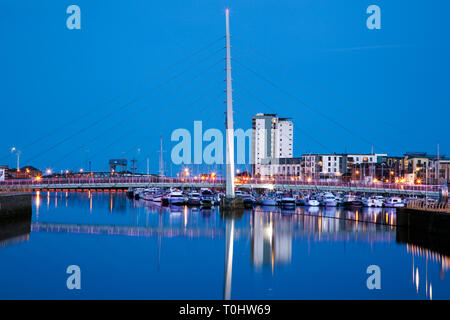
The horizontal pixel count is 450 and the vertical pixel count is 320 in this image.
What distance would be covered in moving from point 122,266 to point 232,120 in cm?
3223

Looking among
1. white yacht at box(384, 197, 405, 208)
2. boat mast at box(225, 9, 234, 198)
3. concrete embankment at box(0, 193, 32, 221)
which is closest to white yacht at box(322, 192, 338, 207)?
white yacht at box(384, 197, 405, 208)

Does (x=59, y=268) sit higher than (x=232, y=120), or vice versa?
(x=232, y=120)

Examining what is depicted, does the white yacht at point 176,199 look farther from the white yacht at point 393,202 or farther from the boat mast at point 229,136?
the white yacht at point 393,202

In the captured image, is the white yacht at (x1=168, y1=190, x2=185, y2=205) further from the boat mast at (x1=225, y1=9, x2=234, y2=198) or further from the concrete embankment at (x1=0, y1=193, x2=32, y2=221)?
the concrete embankment at (x1=0, y1=193, x2=32, y2=221)

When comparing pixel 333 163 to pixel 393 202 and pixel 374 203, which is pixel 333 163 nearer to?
pixel 374 203

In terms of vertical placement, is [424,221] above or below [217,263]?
above

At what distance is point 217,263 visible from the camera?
31.2m

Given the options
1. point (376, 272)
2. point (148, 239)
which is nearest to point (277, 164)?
point (148, 239)

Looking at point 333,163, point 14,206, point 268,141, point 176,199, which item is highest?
point 268,141

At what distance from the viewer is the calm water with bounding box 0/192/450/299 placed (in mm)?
24328

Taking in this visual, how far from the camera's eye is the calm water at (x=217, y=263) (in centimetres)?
2433

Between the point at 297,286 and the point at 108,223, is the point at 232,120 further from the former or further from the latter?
the point at 297,286

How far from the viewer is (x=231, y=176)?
60.1 metres

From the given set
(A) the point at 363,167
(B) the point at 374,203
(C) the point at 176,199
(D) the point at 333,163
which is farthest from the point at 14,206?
(D) the point at 333,163
